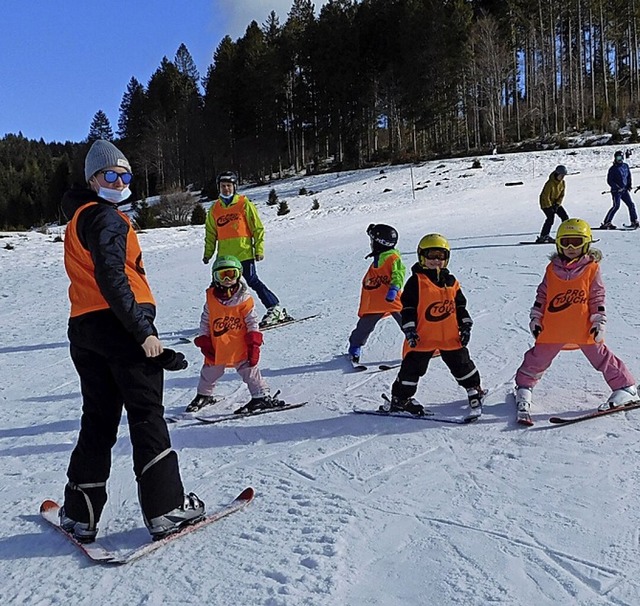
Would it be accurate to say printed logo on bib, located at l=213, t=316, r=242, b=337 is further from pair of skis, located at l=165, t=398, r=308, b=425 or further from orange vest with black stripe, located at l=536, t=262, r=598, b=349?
orange vest with black stripe, located at l=536, t=262, r=598, b=349

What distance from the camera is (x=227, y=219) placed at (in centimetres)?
757

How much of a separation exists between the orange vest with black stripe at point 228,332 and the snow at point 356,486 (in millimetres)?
492

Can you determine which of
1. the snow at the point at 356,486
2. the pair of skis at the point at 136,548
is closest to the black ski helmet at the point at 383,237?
the snow at the point at 356,486

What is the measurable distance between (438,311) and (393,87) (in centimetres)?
4058

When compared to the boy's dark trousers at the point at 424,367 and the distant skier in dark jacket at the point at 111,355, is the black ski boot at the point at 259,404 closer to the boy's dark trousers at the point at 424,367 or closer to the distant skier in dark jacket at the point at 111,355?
the boy's dark trousers at the point at 424,367

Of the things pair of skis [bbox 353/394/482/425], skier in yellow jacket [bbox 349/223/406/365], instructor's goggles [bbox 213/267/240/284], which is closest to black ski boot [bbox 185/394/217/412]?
instructor's goggles [bbox 213/267/240/284]

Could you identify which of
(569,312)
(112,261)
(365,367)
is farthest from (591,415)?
(112,261)

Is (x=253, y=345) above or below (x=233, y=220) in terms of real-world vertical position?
below

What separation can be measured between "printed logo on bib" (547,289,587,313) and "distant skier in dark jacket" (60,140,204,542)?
2.72m

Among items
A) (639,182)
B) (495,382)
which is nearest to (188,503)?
(495,382)

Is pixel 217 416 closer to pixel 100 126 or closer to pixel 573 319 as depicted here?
pixel 573 319

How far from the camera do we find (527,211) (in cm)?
1725

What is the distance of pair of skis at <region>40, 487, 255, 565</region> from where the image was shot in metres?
2.88

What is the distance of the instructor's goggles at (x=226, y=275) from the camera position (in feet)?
16.4
